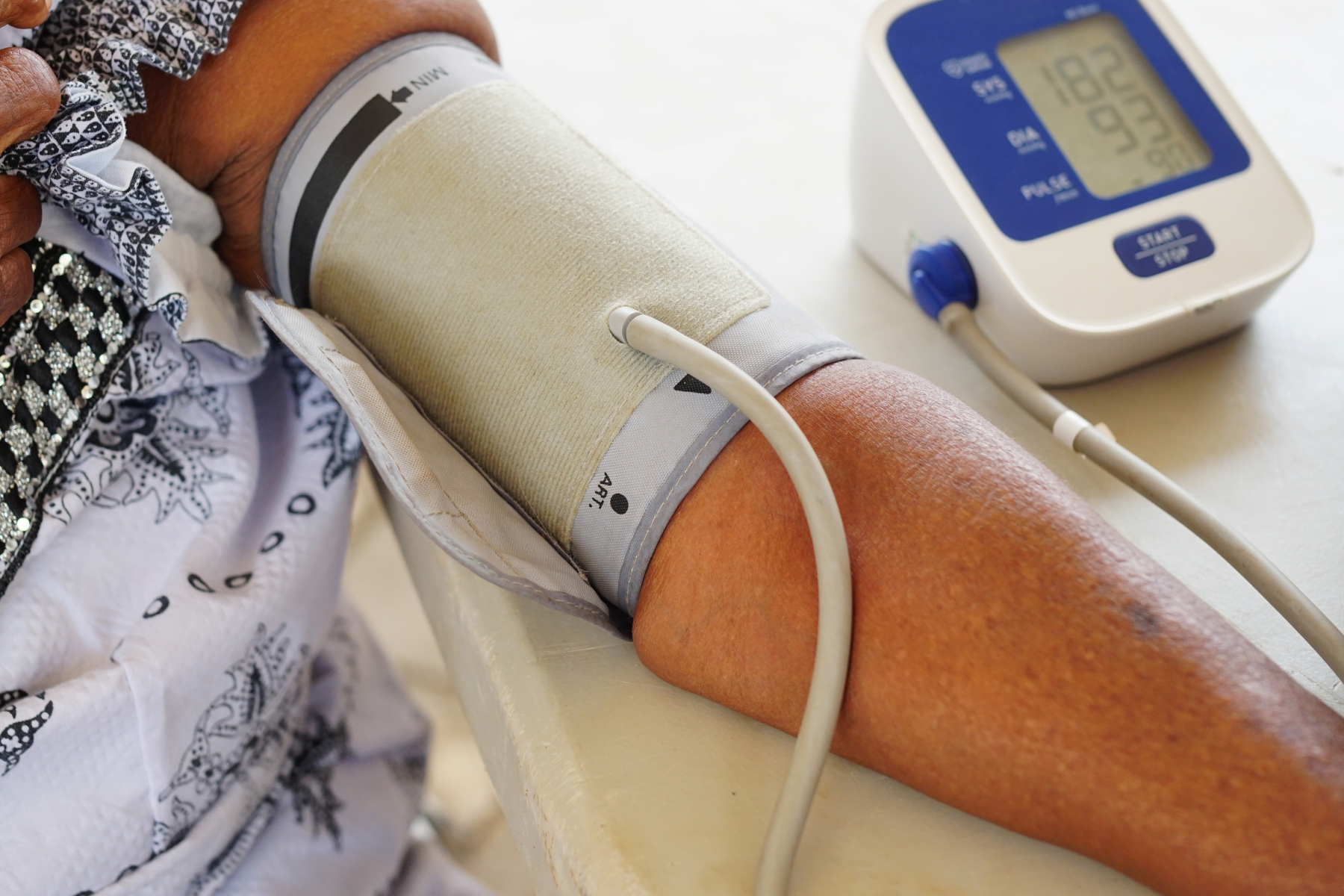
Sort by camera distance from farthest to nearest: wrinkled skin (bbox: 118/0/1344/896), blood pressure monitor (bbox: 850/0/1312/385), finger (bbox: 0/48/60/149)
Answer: blood pressure monitor (bbox: 850/0/1312/385) → finger (bbox: 0/48/60/149) → wrinkled skin (bbox: 118/0/1344/896)

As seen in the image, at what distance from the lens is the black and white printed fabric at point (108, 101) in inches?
18.7

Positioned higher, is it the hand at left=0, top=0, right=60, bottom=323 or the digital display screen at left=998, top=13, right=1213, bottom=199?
the hand at left=0, top=0, right=60, bottom=323

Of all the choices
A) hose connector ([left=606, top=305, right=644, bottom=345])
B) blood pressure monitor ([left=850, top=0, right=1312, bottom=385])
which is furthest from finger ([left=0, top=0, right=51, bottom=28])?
blood pressure monitor ([left=850, top=0, right=1312, bottom=385])

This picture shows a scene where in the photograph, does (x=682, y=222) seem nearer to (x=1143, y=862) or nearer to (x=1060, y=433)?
(x=1060, y=433)

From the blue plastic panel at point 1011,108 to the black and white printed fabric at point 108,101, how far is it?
0.41 metres

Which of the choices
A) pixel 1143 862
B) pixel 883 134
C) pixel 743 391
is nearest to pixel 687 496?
pixel 743 391

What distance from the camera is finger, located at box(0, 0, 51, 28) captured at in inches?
17.9

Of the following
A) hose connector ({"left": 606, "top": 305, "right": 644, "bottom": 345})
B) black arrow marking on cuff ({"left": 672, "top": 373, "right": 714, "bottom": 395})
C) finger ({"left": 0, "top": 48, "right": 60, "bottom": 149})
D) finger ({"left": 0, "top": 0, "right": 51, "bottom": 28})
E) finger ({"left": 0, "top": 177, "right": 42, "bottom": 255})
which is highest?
finger ({"left": 0, "top": 0, "right": 51, "bottom": 28})

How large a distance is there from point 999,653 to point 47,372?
47cm

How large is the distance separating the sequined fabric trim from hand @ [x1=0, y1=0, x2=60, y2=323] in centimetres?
1

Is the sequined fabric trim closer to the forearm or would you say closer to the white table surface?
the white table surface

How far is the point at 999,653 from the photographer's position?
370 millimetres

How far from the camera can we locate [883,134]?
2.10ft

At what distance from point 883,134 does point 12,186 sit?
1.59ft
